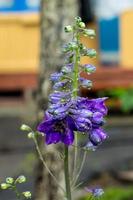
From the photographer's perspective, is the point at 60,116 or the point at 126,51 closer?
the point at 60,116

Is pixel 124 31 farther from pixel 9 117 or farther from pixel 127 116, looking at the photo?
pixel 9 117

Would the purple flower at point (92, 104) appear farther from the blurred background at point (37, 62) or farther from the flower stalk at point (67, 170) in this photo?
the blurred background at point (37, 62)

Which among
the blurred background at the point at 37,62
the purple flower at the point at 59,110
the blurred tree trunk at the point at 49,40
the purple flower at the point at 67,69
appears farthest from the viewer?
the blurred background at the point at 37,62

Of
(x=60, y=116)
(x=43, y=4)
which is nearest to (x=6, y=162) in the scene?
(x=43, y=4)

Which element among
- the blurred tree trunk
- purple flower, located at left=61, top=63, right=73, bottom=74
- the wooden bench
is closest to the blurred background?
the wooden bench

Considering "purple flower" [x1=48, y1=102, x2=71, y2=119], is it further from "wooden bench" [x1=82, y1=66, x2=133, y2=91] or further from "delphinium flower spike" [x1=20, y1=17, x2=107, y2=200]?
"wooden bench" [x1=82, y1=66, x2=133, y2=91]

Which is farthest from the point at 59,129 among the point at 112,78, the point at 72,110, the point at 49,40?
the point at 112,78

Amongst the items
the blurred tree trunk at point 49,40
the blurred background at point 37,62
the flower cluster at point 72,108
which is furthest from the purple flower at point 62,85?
the blurred background at point 37,62
